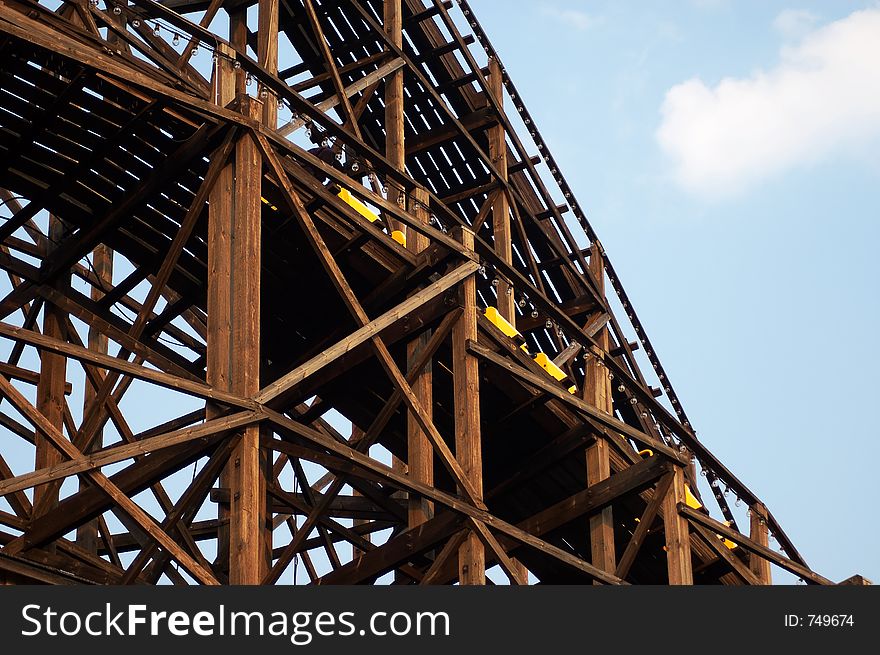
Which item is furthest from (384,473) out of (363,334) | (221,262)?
(221,262)

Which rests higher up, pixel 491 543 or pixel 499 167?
pixel 499 167

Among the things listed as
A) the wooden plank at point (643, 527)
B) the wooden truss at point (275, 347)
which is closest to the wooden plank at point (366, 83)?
the wooden truss at point (275, 347)

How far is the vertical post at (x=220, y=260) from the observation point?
15258 millimetres

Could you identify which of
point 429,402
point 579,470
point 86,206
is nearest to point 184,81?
point 86,206

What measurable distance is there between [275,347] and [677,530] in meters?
5.14

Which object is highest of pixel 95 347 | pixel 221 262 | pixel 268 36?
pixel 268 36

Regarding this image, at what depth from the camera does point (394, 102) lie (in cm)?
2273

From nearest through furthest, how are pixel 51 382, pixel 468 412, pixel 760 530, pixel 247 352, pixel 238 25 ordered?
pixel 247 352 → pixel 468 412 → pixel 51 382 → pixel 238 25 → pixel 760 530

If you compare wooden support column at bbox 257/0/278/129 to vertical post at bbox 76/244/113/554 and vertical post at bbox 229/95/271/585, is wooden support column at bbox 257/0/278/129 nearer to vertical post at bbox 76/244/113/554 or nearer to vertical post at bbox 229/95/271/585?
vertical post at bbox 229/95/271/585

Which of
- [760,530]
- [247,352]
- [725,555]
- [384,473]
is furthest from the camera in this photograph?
[760,530]

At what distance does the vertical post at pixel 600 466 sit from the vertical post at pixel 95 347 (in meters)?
Answer: 5.70

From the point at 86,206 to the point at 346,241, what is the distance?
279 centimetres

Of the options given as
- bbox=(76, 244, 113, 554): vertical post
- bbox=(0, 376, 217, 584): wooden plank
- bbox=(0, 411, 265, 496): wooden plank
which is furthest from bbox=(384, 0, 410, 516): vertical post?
bbox=(0, 376, 217, 584): wooden plank

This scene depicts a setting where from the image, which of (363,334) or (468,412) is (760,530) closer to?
(468,412)
